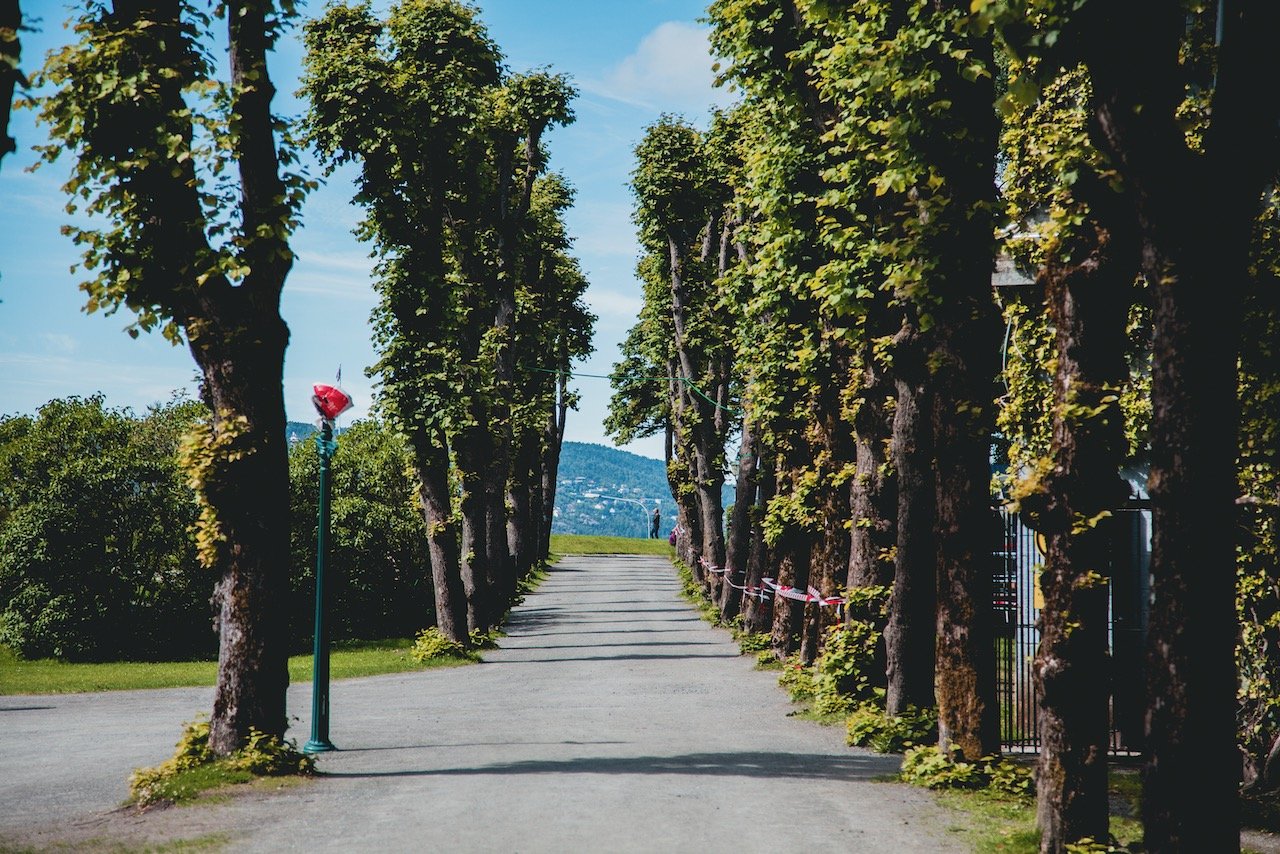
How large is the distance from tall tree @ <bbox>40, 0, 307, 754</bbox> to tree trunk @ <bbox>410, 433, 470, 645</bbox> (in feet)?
44.6

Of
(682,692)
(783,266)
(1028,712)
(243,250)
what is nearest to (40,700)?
(682,692)

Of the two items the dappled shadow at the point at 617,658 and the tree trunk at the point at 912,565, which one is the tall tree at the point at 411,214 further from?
the tree trunk at the point at 912,565

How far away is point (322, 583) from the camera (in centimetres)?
1263

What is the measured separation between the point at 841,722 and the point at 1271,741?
582 cm

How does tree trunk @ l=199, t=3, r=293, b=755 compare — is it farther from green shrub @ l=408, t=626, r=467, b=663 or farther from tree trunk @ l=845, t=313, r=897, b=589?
green shrub @ l=408, t=626, r=467, b=663

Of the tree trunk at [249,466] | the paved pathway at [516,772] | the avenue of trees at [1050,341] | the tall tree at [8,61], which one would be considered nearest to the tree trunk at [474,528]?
the paved pathway at [516,772]

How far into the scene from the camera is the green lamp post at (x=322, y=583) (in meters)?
12.6

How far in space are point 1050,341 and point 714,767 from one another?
20.0ft

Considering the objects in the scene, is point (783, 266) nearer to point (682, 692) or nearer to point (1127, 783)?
point (682, 692)

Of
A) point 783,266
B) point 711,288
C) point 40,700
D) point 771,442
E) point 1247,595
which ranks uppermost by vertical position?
point 711,288

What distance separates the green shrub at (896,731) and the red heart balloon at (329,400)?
686cm

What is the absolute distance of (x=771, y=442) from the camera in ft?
80.1

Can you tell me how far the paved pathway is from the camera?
8984 mm

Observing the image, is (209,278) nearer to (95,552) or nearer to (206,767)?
(206,767)
